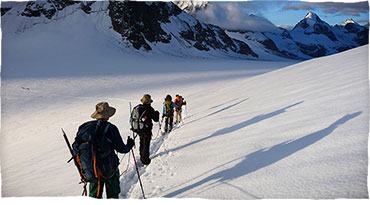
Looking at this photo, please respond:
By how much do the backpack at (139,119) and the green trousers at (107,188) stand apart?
1.96 m

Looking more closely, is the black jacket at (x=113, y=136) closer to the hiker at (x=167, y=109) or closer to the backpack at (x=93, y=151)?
the backpack at (x=93, y=151)

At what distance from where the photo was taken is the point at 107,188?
3.18 meters

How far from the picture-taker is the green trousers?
9.90 ft

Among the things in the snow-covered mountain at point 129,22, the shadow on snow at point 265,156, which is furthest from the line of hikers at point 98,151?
the snow-covered mountain at point 129,22

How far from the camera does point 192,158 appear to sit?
15.6 feet

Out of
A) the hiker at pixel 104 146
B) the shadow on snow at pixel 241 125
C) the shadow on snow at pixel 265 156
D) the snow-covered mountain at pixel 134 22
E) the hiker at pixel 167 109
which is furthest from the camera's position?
the snow-covered mountain at pixel 134 22

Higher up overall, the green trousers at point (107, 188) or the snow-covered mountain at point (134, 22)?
the snow-covered mountain at point (134, 22)

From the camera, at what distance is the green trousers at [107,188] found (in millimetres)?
3018

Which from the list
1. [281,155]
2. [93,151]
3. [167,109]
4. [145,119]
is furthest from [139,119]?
[281,155]

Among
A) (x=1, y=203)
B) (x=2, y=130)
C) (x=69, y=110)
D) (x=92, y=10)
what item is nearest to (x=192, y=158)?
(x=1, y=203)

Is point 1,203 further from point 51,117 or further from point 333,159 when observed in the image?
point 51,117

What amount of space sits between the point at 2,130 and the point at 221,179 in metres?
12.4

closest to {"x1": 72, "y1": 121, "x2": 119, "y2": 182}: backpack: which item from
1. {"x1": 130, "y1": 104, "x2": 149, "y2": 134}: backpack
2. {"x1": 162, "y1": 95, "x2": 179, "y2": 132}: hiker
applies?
{"x1": 130, "y1": 104, "x2": 149, "y2": 134}: backpack

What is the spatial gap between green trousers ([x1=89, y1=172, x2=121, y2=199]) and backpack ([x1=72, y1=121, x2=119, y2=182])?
0.12 metres
